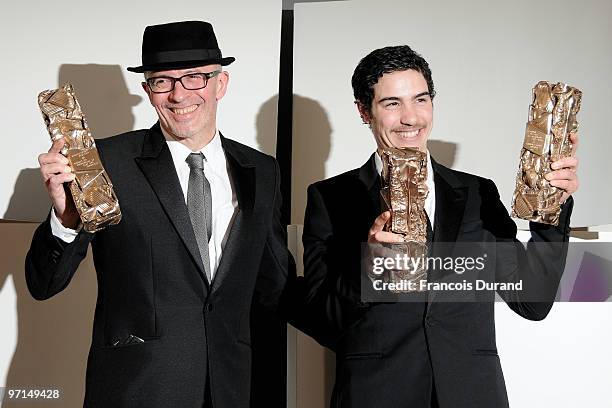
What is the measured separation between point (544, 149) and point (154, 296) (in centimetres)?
82

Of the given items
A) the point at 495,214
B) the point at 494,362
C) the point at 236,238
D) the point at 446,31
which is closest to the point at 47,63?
the point at 236,238

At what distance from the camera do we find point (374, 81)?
1.76 metres

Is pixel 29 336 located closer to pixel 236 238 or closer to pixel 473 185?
pixel 236 238

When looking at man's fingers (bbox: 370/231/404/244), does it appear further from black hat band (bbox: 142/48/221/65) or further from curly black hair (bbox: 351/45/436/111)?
black hat band (bbox: 142/48/221/65)

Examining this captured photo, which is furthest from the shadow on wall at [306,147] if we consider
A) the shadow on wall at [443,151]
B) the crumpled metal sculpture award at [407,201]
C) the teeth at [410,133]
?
the crumpled metal sculpture award at [407,201]

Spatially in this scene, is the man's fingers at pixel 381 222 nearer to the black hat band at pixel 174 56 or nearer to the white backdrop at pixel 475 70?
the black hat band at pixel 174 56

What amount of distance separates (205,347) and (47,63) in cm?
101

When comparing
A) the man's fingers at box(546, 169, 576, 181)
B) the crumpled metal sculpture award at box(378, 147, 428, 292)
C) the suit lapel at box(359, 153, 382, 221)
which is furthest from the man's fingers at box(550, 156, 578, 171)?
the suit lapel at box(359, 153, 382, 221)

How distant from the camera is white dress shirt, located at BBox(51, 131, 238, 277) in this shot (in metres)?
1.73

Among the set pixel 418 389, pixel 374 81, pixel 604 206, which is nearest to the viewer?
pixel 418 389

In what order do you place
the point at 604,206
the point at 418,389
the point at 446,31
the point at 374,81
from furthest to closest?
the point at 446,31, the point at 604,206, the point at 374,81, the point at 418,389

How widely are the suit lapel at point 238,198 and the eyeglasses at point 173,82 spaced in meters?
0.15

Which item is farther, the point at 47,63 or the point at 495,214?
the point at 47,63

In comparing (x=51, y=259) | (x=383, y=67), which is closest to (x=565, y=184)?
(x=383, y=67)
